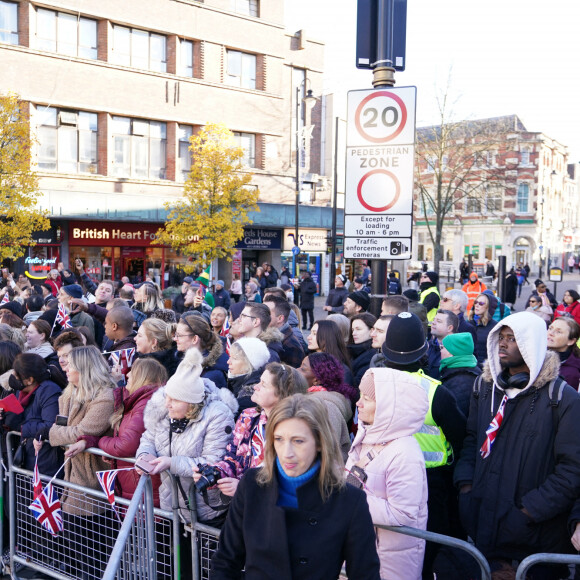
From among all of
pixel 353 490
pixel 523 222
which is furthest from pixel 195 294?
pixel 523 222

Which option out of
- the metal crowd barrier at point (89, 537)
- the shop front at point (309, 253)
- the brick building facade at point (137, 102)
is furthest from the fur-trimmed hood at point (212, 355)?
the shop front at point (309, 253)

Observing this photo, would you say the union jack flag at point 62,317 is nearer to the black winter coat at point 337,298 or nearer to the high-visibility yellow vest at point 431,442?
the high-visibility yellow vest at point 431,442

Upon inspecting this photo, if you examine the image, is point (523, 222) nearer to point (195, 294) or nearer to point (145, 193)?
point (145, 193)

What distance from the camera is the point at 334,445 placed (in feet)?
7.93

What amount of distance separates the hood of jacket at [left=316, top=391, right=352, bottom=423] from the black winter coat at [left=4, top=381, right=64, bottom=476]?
207cm

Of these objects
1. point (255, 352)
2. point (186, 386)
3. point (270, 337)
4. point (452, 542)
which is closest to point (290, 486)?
point (452, 542)

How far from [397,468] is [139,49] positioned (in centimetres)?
2602

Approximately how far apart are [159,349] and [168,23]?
928 inches

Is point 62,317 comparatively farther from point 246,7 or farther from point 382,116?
point 246,7

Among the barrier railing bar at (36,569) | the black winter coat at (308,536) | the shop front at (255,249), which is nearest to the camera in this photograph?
the black winter coat at (308,536)

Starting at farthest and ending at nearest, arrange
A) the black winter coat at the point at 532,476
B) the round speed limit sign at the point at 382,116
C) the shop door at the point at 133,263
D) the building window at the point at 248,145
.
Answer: the building window at the point at 248,145
the shop door at the point at 133,263
the round speed limit sign at the point at 382,116
the black winter coat at the point at 532,476

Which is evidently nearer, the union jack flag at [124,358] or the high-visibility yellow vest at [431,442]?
the high-visibility yellow vest at [431,442]

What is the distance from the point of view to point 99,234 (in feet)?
82.8

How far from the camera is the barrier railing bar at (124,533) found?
2.67m
